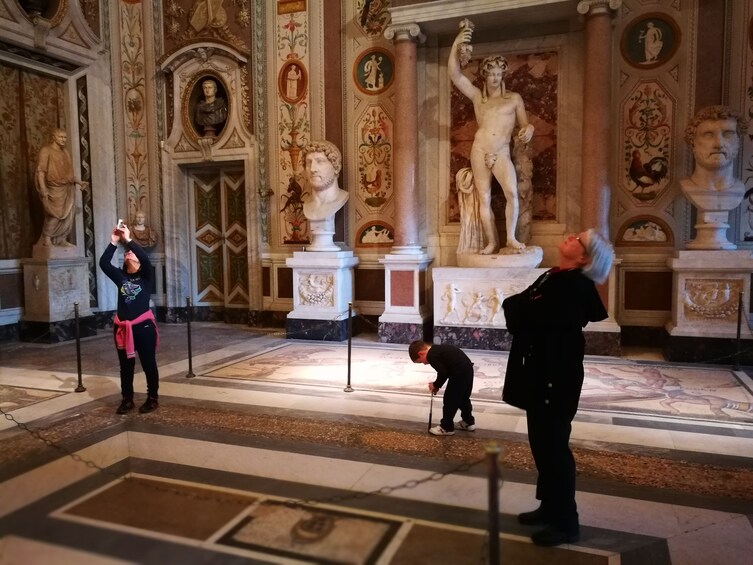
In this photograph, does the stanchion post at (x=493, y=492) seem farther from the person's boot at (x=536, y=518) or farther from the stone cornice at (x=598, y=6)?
the stone cornice at (x=598, y=6)

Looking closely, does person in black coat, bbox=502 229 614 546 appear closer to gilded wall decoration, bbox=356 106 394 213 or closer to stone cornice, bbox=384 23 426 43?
stone cornice, bbox=384 23 426 43

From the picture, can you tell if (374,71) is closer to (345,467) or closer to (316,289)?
(316,289)

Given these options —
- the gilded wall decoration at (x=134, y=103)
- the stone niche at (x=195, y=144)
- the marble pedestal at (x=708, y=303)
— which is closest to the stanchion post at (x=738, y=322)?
the marble pedestal at (x=708, y=303)

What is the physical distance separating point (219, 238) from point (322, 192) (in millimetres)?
2662

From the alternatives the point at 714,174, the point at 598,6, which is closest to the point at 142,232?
the point at 598,6

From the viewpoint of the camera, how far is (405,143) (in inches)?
A: 296

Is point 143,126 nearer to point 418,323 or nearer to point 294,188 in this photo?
point 294,188

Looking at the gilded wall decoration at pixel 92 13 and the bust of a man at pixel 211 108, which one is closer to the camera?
the gilded wall decoration at pixel 92 13

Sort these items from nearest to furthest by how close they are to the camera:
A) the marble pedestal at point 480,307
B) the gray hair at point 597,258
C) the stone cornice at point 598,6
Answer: the gray hair at point 597,258 → the stone cornice at point 598,6 → the marble pedestal at point 480,307

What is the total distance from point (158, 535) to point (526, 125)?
5.92 m

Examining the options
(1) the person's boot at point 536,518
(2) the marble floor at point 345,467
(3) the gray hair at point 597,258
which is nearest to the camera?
(2) the marble floor at point 345,467

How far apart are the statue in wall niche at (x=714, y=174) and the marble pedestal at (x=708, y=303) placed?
25cm

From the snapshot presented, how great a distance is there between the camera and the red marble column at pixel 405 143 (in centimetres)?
743

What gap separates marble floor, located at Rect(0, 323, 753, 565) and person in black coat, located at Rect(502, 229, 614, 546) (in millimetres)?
240
